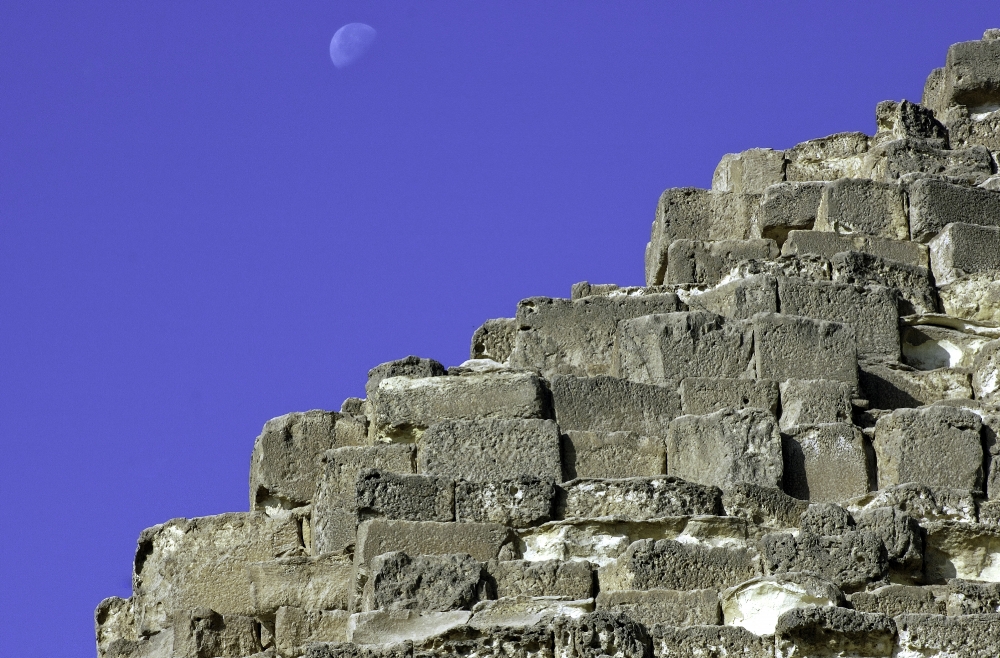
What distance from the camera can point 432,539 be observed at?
14469mm

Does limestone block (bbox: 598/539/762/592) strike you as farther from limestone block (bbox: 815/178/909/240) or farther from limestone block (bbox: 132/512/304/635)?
limestone block (bbox: 815/178/909/240)

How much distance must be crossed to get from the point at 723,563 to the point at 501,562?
1.30m

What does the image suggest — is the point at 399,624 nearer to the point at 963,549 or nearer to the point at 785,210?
the point at 963,549

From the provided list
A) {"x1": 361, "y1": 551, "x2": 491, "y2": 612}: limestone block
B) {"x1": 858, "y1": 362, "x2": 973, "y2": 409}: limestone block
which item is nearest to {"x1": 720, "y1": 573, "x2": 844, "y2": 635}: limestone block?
{"x1": 361, "y1": 551, "x2": 491, "y2": 612}: limestone block

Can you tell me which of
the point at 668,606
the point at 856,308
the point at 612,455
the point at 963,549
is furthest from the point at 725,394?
the point at 668,606

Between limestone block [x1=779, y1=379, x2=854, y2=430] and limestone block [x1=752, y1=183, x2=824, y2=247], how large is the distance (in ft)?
10.4

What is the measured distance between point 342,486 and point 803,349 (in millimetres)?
3267

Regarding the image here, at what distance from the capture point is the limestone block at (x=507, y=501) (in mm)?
14609

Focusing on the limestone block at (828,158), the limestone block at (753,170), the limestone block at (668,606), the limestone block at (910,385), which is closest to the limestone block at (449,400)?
the limestone block at (910,385)

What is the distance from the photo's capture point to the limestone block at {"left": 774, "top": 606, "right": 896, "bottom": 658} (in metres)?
12.6

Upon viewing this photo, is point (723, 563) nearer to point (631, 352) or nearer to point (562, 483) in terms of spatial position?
point (562, 483)

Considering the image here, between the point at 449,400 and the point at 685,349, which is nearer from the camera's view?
the point at 449,400

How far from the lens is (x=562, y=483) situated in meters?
14.9

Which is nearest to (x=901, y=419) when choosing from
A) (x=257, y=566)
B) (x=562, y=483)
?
(x=562, y=483)
